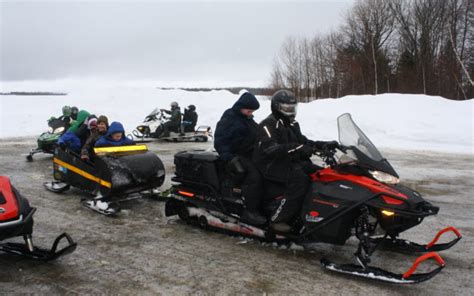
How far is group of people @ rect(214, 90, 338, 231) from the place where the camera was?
4262 millimetres

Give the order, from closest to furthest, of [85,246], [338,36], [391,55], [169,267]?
[169,267]
[85,246]
[391,55]
[338,36]

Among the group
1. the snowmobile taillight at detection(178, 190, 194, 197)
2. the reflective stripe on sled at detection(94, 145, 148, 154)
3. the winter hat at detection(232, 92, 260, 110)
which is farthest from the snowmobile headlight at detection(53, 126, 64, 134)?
the winter hat at detection(232, 92, 260, 110)

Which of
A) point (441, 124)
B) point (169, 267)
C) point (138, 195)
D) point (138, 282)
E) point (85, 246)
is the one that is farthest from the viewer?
point (441, 124)

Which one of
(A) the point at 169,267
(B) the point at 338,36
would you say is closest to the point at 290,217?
(A) the point at 169,267

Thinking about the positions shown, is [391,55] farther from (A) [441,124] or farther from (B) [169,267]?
(B) [169,267]

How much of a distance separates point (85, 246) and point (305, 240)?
241 cm

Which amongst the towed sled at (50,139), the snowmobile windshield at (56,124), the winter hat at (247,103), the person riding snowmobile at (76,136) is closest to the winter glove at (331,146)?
the winter hat at (247,103)

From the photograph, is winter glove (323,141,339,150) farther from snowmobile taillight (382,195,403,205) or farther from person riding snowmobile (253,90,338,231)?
snowmobile taillight (382,195,403,205)

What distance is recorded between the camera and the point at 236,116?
5246 millimetres

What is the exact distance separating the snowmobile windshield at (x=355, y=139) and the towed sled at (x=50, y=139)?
823 centimetres

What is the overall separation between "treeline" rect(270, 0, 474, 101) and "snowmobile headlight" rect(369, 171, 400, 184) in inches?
1147

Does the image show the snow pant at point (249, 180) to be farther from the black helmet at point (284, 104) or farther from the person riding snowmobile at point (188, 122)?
the person riding snowmobile at point (188, 122)

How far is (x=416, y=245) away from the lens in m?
4.48

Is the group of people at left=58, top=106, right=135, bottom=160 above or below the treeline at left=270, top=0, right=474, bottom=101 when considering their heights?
below
